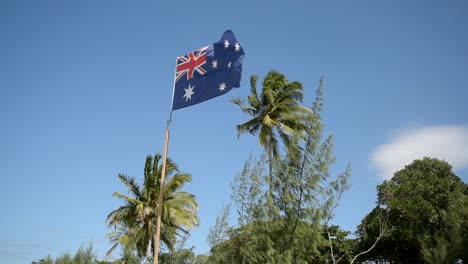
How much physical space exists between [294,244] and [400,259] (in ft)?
97.1

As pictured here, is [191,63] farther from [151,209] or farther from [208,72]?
[151,209]

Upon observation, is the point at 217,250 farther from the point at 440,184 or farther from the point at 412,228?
the point at 440,184

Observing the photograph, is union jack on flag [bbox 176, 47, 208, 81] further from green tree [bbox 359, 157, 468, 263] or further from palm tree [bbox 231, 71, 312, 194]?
green tree [bbox 359, 157, 468, 263]

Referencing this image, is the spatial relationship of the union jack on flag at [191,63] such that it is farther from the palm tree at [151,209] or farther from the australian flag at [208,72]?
the palm tree at [151,209]

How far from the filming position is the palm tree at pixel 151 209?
23.0 metres

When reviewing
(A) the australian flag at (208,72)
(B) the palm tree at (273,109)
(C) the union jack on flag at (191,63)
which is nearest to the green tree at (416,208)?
(B) the palm tree at (273,109)

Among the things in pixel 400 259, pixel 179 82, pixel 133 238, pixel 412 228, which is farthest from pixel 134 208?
pixel 400 259

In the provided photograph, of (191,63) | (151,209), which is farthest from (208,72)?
(151,209)

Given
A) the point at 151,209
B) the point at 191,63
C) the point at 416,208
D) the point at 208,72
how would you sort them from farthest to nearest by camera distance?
the point at 416,208 → the point at 151,209 → the point at 191,63 → the point at 208,72

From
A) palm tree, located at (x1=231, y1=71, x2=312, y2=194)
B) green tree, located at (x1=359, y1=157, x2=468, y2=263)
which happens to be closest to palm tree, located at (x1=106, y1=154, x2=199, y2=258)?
palm tree, located at (x1=231, y1=71, x2=312, y2=194)

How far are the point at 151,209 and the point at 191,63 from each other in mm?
11818

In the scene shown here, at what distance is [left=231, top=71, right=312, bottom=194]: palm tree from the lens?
90.8 feet

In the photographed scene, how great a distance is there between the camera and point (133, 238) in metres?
23.5

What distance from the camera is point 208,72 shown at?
44.9ft
